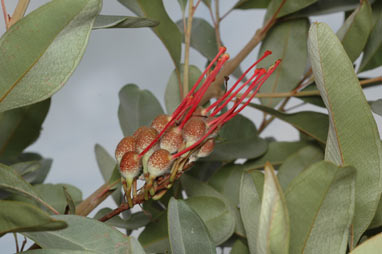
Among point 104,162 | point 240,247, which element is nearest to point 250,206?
point 240,247

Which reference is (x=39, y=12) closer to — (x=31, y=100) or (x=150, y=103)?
(x=31, y=100)

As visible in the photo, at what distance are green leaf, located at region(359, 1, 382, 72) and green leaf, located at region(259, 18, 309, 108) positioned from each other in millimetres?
111

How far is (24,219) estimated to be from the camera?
1.25 ft

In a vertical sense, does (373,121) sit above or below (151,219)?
above

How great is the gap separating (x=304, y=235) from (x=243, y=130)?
0.43 meters

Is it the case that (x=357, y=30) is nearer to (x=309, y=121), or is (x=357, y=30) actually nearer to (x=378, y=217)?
(x=309, y=121)

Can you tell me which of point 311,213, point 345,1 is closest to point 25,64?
point 311,213

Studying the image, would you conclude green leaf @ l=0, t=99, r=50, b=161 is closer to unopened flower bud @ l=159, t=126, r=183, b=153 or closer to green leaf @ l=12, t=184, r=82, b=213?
green leaf @ l=12, t=184, r=82, b=213

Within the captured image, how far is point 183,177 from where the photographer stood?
0.75 meters

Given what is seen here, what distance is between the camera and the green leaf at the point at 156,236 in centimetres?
69

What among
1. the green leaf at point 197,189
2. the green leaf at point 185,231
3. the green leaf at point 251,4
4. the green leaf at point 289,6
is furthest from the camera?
the green leaf at point 251,4

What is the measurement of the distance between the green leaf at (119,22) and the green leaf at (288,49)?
38 cm

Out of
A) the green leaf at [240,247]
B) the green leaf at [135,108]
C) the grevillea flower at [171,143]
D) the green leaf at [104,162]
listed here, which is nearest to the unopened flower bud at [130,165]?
the grevillea flower at [171,143]

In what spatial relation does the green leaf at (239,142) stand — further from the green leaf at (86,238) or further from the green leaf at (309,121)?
the green leaf at (86,238)
